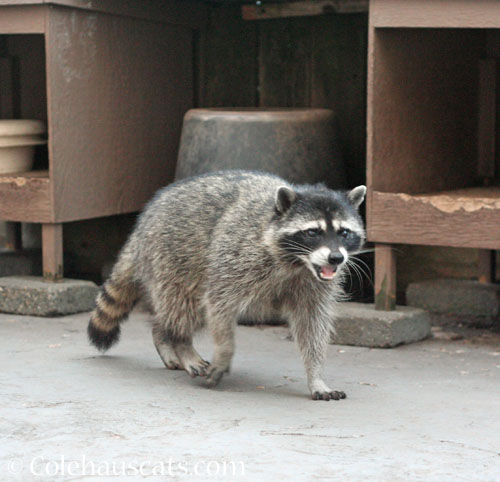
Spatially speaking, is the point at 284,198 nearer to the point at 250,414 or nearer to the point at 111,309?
the point at 250,414

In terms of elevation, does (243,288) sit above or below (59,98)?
below

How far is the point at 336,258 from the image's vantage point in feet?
13.5

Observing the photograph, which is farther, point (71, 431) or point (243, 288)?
point (243, 288)

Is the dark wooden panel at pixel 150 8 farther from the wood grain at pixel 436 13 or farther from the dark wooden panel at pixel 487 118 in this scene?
the dark wooden panel at pixel 487 118

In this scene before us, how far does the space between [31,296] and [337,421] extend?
2.78 m

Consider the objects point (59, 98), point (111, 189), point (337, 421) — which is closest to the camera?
point (337, 421)

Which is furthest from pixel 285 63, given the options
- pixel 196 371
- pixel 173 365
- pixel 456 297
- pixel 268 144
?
pixel 196 371

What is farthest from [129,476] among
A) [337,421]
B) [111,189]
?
[111,189]

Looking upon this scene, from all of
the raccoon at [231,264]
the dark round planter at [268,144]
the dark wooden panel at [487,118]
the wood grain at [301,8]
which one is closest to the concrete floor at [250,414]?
the raccoon at [231,264]

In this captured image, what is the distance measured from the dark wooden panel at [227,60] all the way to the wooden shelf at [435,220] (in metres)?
2.04

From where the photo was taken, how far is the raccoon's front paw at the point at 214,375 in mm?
4539

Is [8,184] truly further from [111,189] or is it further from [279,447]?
[279,447]

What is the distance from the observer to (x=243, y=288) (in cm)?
450

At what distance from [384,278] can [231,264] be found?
136cm
